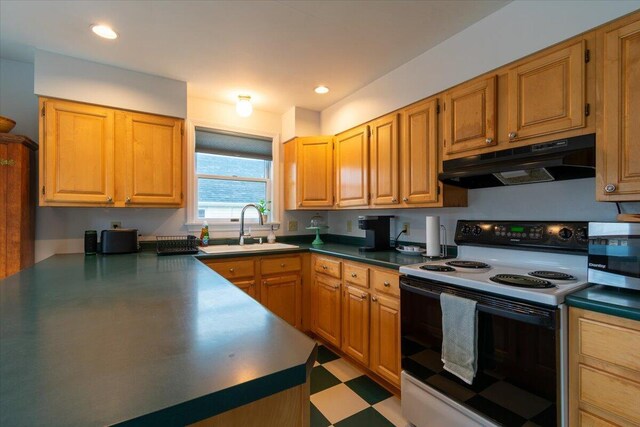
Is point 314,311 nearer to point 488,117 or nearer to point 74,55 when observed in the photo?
point 488,117

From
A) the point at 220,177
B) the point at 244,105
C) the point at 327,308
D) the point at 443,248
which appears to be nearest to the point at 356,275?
the point at 327,308

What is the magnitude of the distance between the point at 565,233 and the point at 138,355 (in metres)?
1.94

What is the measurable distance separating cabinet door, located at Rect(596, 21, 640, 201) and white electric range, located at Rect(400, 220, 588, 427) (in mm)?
316

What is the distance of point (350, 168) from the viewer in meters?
2.77

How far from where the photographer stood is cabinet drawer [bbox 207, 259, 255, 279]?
2.40 metres

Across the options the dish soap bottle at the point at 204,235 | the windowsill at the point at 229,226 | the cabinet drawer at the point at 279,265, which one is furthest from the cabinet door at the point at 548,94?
the dish soap bottle at the point at 204,235

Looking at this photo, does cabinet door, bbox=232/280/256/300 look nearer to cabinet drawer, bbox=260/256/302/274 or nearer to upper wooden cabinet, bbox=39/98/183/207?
cabinet drawer, bbox=260/256/302/274

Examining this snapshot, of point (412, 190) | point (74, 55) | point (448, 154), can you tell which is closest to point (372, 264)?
point (412, 190)

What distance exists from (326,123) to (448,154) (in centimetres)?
161

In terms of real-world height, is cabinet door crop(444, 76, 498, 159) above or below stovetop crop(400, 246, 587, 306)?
above

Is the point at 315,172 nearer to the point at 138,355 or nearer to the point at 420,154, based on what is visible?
the point at 420,154

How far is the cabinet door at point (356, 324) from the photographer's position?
2172 mm

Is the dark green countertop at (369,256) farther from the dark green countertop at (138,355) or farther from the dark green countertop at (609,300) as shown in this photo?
the dark green countertop at (138,355)

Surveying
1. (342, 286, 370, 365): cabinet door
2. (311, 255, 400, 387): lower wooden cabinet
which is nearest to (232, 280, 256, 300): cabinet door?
(311, 255, 400, 387): lower wooden cabinet
